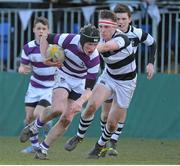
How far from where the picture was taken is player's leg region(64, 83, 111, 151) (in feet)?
Answer: 42.4

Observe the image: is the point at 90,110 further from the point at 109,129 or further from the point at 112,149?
the point at 112,149

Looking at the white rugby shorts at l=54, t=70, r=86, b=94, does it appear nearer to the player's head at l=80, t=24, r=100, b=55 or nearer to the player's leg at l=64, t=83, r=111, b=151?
the player's leg at l=64, t=83, r=111, b=151

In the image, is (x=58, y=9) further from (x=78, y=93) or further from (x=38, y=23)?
(x=78, y=93)

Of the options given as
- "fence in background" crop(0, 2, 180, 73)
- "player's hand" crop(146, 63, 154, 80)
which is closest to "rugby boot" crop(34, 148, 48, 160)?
"player's hand" crop(146, 63, 154, 80)

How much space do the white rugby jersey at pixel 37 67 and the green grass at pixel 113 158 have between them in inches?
49.2

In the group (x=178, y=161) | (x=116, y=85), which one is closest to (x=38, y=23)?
(x=116, y=85)

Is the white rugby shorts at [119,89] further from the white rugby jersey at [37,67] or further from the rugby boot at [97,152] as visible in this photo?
the white rugby jersey at [37,67]

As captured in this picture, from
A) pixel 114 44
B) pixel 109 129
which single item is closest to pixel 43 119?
pixel 109 129

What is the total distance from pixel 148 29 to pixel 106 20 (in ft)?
24.1

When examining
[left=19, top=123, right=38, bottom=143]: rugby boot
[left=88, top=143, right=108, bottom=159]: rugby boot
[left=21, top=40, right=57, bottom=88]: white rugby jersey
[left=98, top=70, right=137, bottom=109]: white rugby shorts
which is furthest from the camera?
[left=21, top=40, right=57, bottom=88]: white rugby jersey

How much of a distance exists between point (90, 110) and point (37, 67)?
2.56 metres

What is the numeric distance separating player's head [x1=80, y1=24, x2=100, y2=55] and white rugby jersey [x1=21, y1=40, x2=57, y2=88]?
2788 millimetres

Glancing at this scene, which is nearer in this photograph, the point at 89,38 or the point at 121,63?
the point at 89,38

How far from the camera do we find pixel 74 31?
20.3 meters
